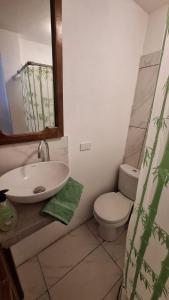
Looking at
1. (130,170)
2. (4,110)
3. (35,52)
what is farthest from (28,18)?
(130,170)

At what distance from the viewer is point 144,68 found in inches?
59.7

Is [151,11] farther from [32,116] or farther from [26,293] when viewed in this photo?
[26,293]

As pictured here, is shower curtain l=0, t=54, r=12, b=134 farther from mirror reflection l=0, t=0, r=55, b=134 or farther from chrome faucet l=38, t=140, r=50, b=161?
chrome faucet l=38, t=140, r=50, b=161

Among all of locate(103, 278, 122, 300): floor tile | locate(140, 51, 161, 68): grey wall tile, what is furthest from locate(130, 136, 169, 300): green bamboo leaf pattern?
locate(140, 51, 161, 68): grey wall tile

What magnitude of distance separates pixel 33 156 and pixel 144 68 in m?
1.38

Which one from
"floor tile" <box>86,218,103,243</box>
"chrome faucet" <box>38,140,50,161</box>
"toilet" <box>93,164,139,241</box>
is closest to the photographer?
"chrome faucet" <box>38,140,50,161</box>

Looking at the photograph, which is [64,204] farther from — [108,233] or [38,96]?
[108,233]

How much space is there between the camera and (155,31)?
1.40 metres

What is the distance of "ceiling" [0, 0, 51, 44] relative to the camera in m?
0.83

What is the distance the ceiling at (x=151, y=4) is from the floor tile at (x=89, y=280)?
93.1 inches

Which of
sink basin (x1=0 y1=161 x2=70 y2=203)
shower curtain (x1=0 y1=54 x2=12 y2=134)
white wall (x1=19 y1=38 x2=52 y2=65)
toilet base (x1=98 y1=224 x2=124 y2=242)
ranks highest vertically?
white wall (x1=19 y1=38 x2=52 y2=65)

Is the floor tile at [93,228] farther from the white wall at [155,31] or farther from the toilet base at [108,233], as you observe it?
the white wall at [155,31]

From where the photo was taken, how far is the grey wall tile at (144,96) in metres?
1.46

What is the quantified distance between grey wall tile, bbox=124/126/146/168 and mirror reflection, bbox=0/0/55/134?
1041 mm
